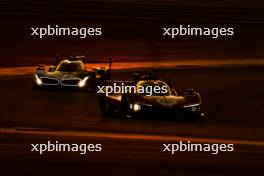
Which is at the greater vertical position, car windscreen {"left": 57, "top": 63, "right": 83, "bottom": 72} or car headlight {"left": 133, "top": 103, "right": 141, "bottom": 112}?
car windscreen {"left": 57, "top": 63, "right": 83, "bottom": 72}

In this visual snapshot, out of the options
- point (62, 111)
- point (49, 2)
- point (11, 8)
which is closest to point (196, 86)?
point (62, 111)

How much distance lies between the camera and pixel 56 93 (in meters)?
24.0

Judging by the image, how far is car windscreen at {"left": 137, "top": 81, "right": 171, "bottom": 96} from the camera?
67.4 feet

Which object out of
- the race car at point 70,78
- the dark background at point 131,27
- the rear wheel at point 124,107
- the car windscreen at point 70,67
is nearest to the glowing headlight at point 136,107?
the rear wheel at point 124,107

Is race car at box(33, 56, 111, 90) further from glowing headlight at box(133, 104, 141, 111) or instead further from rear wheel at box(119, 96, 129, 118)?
glowing headlight at box(133, 104, 141, 111)

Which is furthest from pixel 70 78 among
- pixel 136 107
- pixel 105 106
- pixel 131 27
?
pixel 131 27

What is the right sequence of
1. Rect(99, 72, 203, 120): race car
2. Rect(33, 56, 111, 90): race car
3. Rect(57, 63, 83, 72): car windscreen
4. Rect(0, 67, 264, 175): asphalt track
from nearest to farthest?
Rect(0, 67, 264, 175): asphalt track
Rect(99, 72, 203, 120): race car
Rect(33, 56, 111, 90): race car
Rect(57, 63, 83, 72): car windscreen

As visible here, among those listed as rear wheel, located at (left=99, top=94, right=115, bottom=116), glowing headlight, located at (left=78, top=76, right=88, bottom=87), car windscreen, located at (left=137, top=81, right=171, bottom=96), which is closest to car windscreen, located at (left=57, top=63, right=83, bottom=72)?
glowing headlight, located at (left=78, top=76, right=88, bottom=87)

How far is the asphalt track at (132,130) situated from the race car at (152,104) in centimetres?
A: 24

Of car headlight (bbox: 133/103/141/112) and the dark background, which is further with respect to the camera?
the dark background

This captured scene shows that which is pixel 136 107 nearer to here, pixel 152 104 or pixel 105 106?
pixel 152 104

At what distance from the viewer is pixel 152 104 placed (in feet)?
65.1

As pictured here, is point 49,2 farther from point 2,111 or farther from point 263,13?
point 2,111

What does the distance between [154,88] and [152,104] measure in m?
0.86
